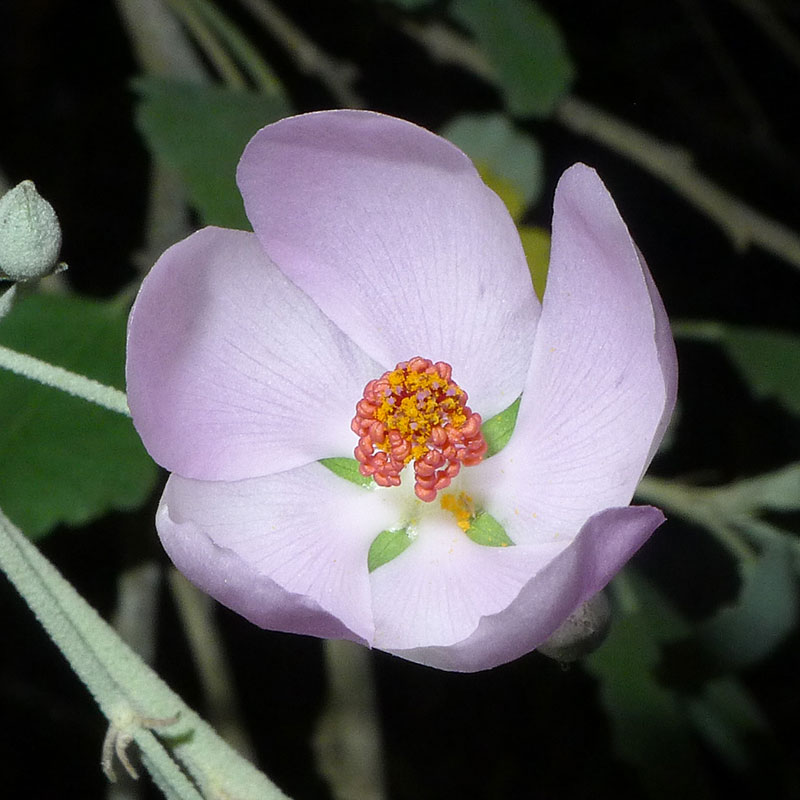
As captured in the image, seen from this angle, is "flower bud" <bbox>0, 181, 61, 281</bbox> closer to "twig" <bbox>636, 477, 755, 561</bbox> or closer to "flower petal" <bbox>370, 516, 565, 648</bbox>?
"flower petal" <bbox>370, 516, 565, 648</bbox>

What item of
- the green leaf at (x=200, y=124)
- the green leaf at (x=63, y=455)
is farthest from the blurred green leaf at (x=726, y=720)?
the green leaf at (x=200, y=124)

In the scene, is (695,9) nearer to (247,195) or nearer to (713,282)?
(713,282)

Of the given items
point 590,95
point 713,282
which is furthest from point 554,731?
point 590,95

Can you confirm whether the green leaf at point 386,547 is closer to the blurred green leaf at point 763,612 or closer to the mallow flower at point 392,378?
the mallow flower at point 392,378

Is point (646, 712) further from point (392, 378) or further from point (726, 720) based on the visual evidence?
point (392, 378)

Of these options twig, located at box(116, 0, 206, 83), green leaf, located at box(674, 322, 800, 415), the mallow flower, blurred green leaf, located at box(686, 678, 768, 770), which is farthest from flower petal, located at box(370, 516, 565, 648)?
twig, located at box(116, 0, 206, 83)
